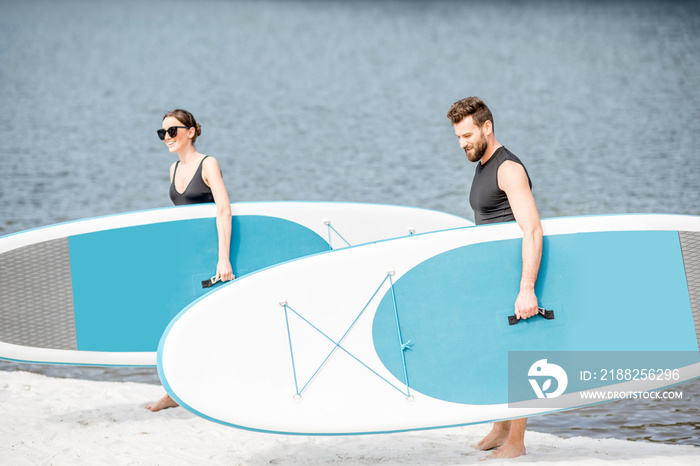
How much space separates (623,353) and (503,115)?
57.6 feet

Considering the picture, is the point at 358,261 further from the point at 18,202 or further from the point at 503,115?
the point at 503,115

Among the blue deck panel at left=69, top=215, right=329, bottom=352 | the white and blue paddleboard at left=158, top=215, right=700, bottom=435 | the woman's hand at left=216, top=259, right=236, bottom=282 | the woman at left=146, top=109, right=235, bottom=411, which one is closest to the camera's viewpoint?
the white and blue paddleboard at left=158, top=215, right=700, bottom=435

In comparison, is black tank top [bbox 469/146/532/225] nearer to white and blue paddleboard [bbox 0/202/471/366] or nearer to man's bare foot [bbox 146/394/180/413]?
white and blue paddleboard [bbox 0/202/471/366]

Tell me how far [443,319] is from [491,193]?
637mm

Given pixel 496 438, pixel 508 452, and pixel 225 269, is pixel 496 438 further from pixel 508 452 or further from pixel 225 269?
pixel 225 269

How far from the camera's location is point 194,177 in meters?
4.73

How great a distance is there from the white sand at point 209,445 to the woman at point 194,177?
3.05 ft

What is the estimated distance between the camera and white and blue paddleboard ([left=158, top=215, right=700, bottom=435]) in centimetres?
388

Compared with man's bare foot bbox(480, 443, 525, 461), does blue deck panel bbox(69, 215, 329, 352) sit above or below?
above

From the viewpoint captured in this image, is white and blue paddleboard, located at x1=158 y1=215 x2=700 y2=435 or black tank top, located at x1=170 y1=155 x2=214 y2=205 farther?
black tank top, located at x1=170 y1=155 x2=214 y2=205

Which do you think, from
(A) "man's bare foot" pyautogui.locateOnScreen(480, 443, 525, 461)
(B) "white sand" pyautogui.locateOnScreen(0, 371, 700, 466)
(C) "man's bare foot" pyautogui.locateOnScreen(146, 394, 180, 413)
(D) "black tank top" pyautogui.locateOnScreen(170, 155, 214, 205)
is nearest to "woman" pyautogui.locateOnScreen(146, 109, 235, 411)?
(D) "black tank top" pyautogui.locateOnScreen(170, 155, 214, 205)

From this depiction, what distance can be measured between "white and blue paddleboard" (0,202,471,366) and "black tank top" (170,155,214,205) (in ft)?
0.34

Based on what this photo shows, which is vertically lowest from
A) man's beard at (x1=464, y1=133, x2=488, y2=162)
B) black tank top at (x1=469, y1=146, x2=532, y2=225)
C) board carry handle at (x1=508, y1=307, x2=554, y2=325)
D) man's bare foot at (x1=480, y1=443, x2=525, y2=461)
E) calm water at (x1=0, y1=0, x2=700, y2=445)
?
man's bare foot at (x1=480, y1=443, x2=525, y2=461)

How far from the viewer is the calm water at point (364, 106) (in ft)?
42.8
